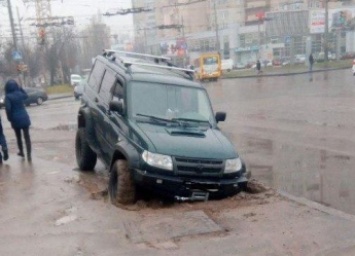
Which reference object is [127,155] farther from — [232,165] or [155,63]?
[155,63]

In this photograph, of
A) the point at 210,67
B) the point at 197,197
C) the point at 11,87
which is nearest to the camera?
the point at 197,197

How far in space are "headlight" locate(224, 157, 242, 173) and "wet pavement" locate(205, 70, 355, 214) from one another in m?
1.47

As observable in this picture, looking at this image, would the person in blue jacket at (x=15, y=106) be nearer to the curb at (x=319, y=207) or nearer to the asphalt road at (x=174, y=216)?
the asphalt road at (x=174, y=216)

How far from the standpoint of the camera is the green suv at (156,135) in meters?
6.95

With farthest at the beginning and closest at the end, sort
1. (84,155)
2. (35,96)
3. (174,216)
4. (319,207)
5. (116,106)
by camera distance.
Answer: (35,96), (84,155), (116,106), (319,207), (174,216)

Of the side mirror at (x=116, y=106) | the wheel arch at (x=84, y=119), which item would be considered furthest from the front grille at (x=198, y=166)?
the wheel arch at (x=84, y=119)

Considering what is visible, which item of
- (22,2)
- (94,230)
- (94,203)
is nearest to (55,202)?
(94,203)

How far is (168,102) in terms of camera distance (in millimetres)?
8211

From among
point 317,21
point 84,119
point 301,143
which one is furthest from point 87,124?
point 317,21

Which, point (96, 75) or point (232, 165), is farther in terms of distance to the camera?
point (96, 75)

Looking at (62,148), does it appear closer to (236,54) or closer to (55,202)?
(55,202)

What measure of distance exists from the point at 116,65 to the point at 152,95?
126 centimetres

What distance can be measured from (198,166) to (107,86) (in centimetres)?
282

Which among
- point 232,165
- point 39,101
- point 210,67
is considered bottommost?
point 210,67
